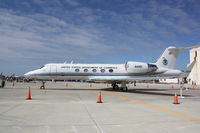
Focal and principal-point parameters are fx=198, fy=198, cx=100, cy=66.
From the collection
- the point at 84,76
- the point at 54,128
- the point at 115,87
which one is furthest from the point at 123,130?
the point at 115,87

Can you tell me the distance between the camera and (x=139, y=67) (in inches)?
973

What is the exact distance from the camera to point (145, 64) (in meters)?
24.7

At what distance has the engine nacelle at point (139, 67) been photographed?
24547 mm

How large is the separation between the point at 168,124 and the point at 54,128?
152 inches

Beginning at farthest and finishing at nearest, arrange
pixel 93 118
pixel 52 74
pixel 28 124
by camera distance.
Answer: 1. pixel 52 74
2. pixel 93 118
3. pixel 28 124

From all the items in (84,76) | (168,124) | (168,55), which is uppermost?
(168,55)

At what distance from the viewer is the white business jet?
24344mm

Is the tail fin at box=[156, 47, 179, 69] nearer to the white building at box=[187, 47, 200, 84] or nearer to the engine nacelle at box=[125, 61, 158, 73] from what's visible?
the engine nacelle at box=[125, 61, 158, 73]

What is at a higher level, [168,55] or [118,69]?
[168,55]

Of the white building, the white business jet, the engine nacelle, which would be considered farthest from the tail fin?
the white building

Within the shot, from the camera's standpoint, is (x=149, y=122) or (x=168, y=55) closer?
(x=149, y=122)

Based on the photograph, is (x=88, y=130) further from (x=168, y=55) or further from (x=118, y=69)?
(x=168, y=55)

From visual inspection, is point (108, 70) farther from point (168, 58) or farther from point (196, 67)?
point (196, 67)

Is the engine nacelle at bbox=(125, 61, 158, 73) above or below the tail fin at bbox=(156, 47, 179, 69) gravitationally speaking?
below
